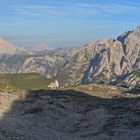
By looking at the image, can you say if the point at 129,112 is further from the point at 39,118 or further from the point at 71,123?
the point at 39,118

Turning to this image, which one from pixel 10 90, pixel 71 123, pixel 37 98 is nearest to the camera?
pixel 71 123

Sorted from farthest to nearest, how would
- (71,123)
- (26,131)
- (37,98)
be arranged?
(37,98) < (71,123) < (26,131)

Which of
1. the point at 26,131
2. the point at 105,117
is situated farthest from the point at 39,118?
the point at 26,131

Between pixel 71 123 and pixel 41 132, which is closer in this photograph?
pixel 41 132

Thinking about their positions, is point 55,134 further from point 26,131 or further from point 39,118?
point 39,118

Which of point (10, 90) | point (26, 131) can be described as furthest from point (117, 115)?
point (10, 90)

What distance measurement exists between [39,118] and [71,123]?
259 inches

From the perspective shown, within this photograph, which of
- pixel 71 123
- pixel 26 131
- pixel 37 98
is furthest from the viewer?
pixel 37 98

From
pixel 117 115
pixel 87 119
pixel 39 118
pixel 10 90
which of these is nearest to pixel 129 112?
pixel 117 115

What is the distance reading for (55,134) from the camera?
65.4 metres

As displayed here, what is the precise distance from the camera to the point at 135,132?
207 feet

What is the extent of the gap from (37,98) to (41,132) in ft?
135

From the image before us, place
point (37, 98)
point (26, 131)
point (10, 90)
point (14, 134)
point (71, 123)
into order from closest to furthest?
point (14, 134), point (26, 131), point (71, 123), point (37, 98), point (10, 90)

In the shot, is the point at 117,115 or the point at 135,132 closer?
the point at 135,132
